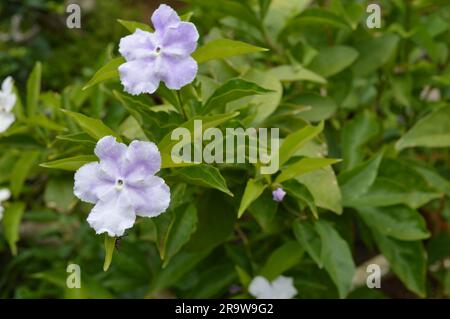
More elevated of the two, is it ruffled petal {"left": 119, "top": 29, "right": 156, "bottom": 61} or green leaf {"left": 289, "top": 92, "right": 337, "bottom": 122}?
green leaf {"left": 289, "top": 92, "right": 337, "bottom": 122}

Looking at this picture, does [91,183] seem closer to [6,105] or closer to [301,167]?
[301,167]

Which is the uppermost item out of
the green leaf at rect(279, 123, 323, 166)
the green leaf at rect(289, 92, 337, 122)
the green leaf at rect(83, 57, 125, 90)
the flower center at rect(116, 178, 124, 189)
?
the green leaf at rect(289, 92, 337, 122)

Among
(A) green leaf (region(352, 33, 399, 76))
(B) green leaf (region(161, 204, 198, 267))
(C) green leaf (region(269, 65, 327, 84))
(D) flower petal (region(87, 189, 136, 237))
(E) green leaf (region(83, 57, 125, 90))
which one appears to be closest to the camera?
(D) flower petal (region(87, 189, 136, 237))

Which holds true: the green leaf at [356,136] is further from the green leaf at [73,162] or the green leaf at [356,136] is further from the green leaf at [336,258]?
the green leaf at [73,162]

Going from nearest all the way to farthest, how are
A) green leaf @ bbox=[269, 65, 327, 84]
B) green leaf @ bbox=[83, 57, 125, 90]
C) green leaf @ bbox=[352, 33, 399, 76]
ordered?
green leaf @ bbox=[83, 57, 125, 90] → green leaf @ bbox=[269, 65, 327, 84] → green leaf @ bbox=[352, 33, 399, 76]

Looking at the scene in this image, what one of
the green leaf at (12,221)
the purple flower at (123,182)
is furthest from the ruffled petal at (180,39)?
the green leaf at (12,221)

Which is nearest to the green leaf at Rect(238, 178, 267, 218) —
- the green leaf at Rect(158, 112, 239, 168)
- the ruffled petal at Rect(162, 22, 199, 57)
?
the green leaf at Rect(158, 112, 239, 168)

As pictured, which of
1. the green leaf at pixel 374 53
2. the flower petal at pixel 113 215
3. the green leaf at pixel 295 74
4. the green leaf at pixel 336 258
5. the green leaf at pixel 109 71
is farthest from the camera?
the green leaf at pixel 374 53

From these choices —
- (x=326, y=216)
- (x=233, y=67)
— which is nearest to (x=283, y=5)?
(x=233, y=67)

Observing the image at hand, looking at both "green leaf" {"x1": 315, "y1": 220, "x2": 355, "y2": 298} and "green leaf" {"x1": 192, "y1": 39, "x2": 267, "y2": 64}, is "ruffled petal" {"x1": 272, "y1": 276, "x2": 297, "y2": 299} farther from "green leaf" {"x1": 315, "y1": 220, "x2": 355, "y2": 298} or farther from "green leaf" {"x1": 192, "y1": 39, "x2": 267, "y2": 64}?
"green leaf" {"x1": 192, "y1": 39, "x2": 267, "y2": 64}

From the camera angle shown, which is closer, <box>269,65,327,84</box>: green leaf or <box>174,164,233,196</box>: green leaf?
<box>174,164,233,196</box>: green leaf
